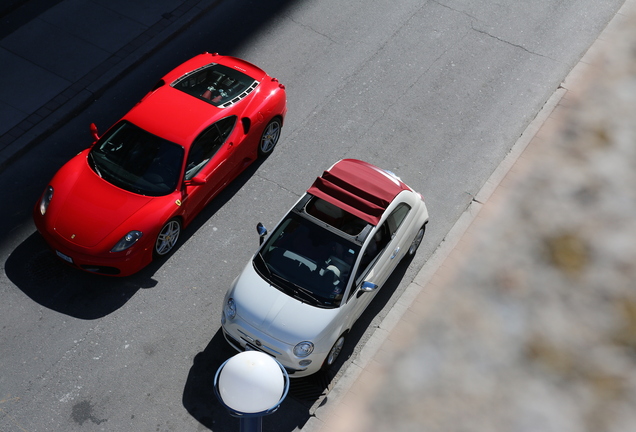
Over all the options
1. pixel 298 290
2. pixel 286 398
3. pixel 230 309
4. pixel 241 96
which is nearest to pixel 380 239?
pixel 298 290

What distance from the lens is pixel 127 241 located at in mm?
9609

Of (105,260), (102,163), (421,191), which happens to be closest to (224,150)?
(102,163)

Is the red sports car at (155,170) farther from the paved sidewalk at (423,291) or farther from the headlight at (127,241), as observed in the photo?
the paved sidewalk at (423,291)

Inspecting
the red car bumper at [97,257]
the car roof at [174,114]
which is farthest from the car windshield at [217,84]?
the red car bumper at [97,257]

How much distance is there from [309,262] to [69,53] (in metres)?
7.29

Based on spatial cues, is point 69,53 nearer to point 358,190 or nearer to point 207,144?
point 207,144

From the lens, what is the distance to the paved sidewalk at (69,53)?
1209 cm

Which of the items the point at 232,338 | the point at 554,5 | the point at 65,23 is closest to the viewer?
the point at 232,338

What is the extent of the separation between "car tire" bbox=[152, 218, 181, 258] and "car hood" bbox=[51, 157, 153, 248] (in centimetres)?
46

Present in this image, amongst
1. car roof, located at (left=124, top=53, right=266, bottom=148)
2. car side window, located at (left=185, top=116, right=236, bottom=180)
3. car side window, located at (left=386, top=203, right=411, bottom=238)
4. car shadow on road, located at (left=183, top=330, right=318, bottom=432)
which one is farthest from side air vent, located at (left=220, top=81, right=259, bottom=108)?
car shadow on road, located at (left=183, top=330, right=318, bottom=432)

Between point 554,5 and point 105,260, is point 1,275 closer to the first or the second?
point 105,260

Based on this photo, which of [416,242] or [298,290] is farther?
[416,242]

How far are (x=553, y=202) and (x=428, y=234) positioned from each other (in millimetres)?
2430

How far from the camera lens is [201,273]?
1021 cm
